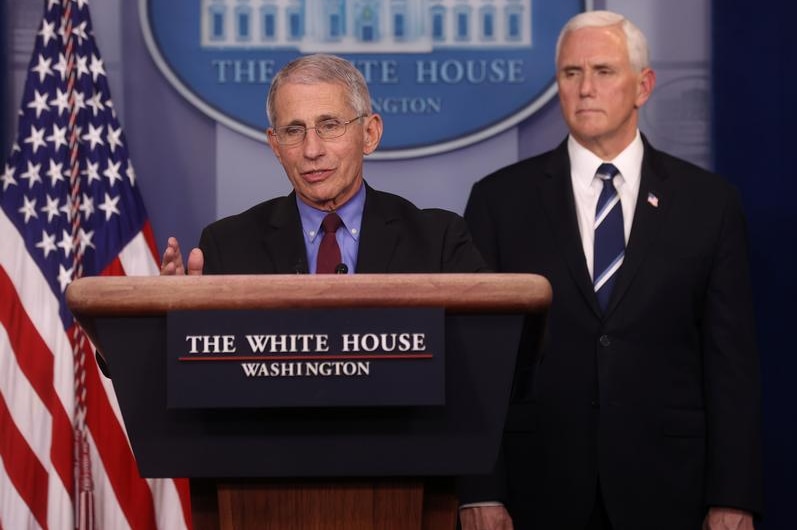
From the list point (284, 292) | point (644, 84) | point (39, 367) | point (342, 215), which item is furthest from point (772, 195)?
point (284, 292)

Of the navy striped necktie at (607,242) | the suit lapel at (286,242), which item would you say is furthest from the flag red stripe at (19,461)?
the navy striped necktie at (607,242)

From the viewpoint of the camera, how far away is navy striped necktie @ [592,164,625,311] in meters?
2.53

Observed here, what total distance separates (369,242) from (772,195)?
1.92 m

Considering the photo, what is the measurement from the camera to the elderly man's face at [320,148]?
1841 mm

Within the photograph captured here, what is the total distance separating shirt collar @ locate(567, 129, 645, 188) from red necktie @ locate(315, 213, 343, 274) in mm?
1011

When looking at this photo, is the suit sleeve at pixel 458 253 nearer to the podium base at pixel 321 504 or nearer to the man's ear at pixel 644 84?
the podium base at pixel 321 504

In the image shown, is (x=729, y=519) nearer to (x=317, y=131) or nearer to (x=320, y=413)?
(x=317, y=131)

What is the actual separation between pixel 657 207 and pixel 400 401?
5.04 ft

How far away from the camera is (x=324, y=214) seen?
6.21 ft

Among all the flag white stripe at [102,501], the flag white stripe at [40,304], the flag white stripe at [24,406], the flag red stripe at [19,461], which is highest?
the flag white stripe at [40,304]

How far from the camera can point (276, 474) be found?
1.26m

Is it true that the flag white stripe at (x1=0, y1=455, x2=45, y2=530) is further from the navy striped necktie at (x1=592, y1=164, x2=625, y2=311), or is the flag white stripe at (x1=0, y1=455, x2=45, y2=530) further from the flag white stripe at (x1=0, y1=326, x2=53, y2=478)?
the navy striped necktie at (x1=592, y1=164, x2=625, y2=311)

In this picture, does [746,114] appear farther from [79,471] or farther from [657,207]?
[79,471]

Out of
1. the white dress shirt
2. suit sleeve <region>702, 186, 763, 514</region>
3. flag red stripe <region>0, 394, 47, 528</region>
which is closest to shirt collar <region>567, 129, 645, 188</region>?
the white dress shirt
